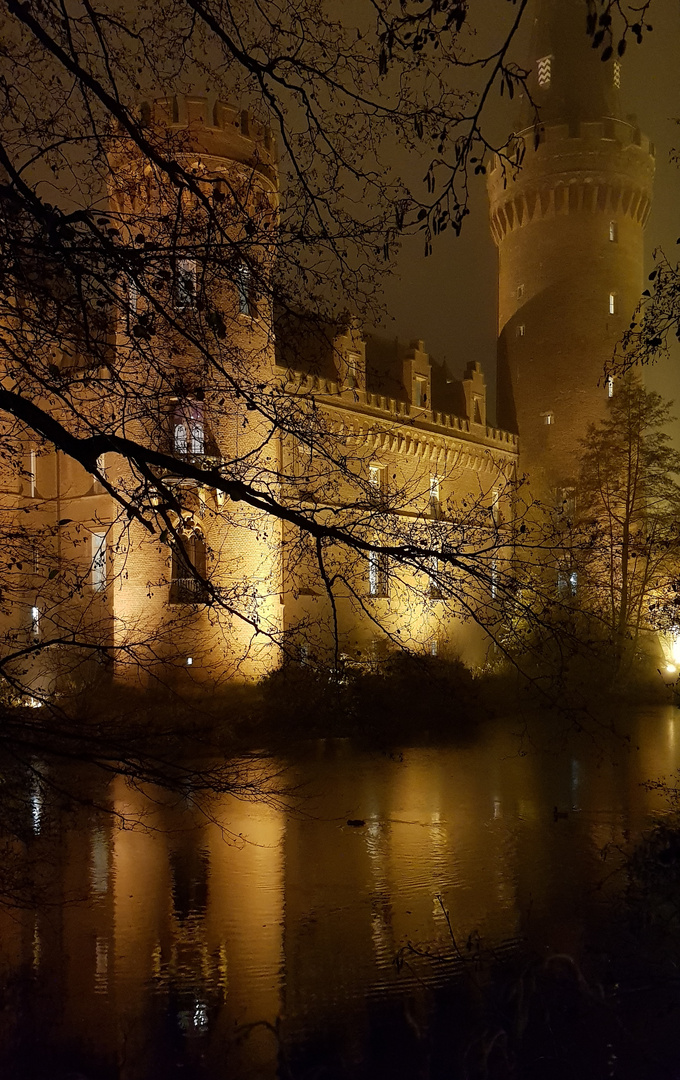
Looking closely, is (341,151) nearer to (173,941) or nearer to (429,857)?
(173,941)

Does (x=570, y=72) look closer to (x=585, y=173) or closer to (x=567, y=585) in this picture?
(x=585, y=173)

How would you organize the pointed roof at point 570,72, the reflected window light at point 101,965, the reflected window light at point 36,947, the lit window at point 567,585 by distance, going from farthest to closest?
the pointed roof at point 570,72 < the reflected window light at point 36,947 < the reflected window light at point 101,965 < the lit window at point 567,585

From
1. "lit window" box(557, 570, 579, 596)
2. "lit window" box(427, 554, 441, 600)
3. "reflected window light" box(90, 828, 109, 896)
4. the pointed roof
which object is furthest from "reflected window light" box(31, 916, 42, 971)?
the pointed roof

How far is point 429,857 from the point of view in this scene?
12219 millimetres

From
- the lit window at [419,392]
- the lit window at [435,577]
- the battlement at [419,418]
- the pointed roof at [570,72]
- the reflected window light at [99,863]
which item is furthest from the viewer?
the pointed roof at [570,72]

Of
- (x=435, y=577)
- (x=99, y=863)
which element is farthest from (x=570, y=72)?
(x=435, y=577)

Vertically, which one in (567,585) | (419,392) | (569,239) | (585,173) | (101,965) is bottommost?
(101,965)

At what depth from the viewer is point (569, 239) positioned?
40.5 metres

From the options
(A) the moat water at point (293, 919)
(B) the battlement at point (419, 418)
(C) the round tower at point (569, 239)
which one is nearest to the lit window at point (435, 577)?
(A) the moat water at point (293, 919)

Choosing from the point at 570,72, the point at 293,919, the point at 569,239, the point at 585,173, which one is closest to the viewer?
the point at 293,919

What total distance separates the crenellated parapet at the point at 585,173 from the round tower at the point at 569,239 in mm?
39

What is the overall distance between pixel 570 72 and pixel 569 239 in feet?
22.6

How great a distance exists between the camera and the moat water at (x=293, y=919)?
6953mm

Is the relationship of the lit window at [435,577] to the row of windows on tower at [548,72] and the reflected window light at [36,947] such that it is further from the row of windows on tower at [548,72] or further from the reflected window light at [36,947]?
the row of windows on tower at [548,72]
